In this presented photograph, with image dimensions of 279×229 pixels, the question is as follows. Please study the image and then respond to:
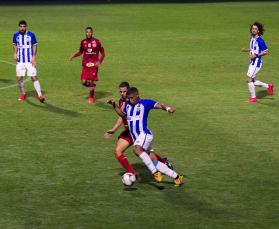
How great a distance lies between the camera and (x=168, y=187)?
995 cm

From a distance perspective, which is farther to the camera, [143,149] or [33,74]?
[33,74]

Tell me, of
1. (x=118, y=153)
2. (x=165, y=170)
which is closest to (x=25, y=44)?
(x=118, y=153)

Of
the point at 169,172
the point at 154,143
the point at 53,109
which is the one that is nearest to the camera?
the point at 169,172

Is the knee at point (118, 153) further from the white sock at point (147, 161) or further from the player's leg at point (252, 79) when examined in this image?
the player's leg at point (252, 79)

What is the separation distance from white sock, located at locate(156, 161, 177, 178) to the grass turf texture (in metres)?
Answer: 0.25

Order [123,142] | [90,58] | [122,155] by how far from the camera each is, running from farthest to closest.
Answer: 1. [90,58]
2. [123,142]
3. [122,155]

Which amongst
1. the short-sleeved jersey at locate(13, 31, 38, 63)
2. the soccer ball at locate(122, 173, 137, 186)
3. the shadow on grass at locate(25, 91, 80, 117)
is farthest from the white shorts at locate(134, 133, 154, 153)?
the short-sleeved jersey at locate(13, 31, 38, 63)

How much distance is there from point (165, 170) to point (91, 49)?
7.33 m

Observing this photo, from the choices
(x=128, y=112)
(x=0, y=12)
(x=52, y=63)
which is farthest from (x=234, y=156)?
(x=0, y=12)

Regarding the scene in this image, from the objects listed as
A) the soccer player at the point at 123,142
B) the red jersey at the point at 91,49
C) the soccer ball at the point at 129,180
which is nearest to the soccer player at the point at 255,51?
the red jersey at the point at 91,49

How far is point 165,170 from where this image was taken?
9.83m

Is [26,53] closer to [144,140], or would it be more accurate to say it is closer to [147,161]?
[144,140]

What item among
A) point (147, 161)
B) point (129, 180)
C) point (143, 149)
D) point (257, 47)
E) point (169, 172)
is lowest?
point (129, 180)

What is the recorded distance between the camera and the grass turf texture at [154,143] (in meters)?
8.91
